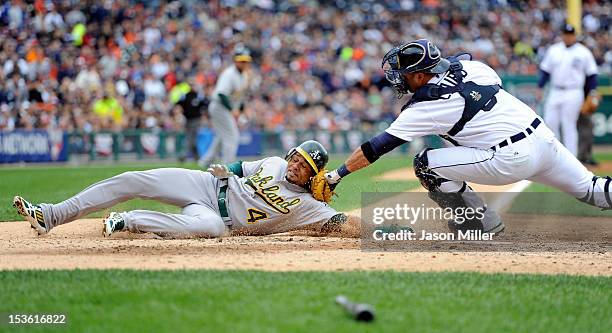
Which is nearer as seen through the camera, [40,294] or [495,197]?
[40,294]

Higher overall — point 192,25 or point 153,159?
point 192,25

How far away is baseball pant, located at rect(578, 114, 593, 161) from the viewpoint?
18516mm

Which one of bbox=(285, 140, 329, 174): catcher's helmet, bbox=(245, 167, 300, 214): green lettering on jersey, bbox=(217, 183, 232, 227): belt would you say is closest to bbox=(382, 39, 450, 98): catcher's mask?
bbox=(285, 140, 329, 174): catcher's helmet

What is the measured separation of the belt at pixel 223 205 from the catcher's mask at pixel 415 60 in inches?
71.0

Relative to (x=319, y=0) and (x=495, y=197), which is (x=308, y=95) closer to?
(x=319, y=0)

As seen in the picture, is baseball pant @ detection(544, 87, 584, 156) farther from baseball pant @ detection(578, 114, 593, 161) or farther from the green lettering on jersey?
the green lettering on jersey

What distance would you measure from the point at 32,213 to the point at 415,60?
3.48m

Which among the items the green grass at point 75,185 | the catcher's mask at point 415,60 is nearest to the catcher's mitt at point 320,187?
the catcher's mask at point 415,60

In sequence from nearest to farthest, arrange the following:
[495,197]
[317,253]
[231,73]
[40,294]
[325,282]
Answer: [40,294], [325,282], [317,253], [495,197], [231,73]

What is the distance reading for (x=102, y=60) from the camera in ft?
76.9

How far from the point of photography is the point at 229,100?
1695 centimetres

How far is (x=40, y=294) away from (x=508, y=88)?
22.0m

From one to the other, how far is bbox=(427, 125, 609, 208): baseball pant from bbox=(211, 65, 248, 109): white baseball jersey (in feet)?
31.6

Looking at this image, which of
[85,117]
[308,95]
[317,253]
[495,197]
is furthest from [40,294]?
[308,95]
